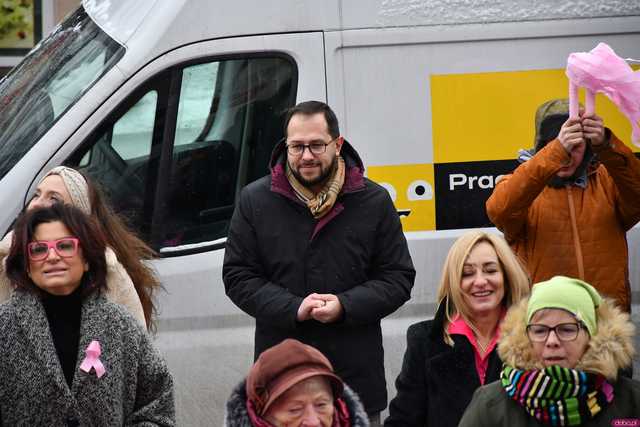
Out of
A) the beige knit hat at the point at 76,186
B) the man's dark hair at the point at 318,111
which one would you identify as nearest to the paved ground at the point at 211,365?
the beige knit hat at the point at 76,186

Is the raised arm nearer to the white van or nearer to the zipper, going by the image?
the zipper

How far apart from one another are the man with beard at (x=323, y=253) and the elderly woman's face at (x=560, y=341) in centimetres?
115

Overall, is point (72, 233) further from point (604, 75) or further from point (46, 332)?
point (604, 75)

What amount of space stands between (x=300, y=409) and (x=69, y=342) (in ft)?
2.78

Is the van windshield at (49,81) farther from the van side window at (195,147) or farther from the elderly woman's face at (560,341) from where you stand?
the elderly woman's face at (560,341)

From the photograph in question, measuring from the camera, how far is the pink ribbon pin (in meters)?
4.24

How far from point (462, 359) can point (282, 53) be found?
6.08ft

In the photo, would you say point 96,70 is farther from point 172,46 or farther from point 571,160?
point 571,160

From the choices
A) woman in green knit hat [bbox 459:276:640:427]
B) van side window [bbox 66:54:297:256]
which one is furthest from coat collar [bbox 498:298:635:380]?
van side window [bbox 66:54:297:256]

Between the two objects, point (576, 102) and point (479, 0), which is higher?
point (479, 0)

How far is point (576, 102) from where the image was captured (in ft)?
17.4

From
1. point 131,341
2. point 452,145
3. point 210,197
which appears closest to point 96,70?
point 210,197

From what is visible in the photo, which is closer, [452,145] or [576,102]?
[576,102]

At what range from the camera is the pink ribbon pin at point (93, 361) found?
424cm
